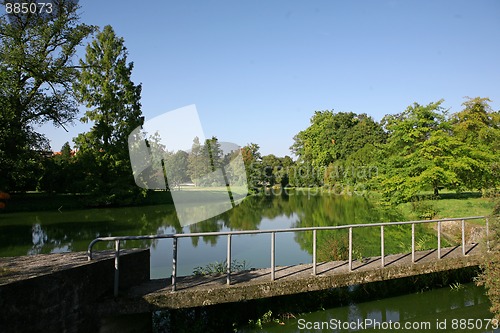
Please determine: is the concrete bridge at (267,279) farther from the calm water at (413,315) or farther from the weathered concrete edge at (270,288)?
the calm water at (413,315)

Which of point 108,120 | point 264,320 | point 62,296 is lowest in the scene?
point 264,320

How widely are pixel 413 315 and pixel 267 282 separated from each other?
131 inches

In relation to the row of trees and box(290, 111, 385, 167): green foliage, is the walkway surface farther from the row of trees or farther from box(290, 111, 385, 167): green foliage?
box(290, 111, 385, 167): green foliage

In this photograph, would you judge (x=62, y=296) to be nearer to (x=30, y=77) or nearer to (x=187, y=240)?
(x=187, y=240)

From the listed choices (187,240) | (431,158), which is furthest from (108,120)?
(431,158)

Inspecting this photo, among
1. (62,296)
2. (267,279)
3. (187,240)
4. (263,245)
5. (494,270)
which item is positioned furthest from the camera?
(187,240)

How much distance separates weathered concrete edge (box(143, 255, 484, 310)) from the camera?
570 cm

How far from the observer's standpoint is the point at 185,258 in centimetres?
1213

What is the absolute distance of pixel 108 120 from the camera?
35500 mm

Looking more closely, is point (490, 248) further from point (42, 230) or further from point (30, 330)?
point (42, 230)

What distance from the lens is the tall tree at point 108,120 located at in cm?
3331

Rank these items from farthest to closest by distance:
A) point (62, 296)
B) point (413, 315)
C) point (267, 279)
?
point (413, 315), point (267, 279), point (62, 296)

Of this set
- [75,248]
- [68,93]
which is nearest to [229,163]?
[68,93]

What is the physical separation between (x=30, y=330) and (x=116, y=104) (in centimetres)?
3369
